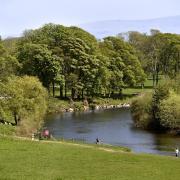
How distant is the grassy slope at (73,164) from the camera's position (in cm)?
3453

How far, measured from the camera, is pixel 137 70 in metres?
144

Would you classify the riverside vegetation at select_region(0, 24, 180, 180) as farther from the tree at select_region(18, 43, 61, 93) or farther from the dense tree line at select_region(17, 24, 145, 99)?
the dense tree line at select_region(17, 24, 145, 99)

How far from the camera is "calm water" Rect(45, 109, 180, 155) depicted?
238 ft

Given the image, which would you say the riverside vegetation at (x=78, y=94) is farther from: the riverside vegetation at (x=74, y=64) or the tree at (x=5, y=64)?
the tree at (x=5, y=64)

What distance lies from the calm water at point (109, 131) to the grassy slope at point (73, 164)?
2272 centimetres

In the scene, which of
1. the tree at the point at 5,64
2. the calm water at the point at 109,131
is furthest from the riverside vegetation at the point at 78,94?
the calm water at the point at 109,131

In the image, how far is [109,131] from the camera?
8744cm

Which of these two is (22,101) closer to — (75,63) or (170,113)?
(170,113)

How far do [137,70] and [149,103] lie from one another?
49.8 meters

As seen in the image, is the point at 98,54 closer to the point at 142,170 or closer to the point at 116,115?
the point at 116,115

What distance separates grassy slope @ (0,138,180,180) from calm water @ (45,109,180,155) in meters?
22.7

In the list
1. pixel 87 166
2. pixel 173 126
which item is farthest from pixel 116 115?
pixel 87 166

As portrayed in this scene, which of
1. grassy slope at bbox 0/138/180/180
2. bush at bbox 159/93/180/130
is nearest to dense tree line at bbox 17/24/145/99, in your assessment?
bush at bbox 159/93/180/130

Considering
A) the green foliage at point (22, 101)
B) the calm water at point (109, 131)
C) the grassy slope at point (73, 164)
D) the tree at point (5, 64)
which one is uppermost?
the tree at point (5, 64)
